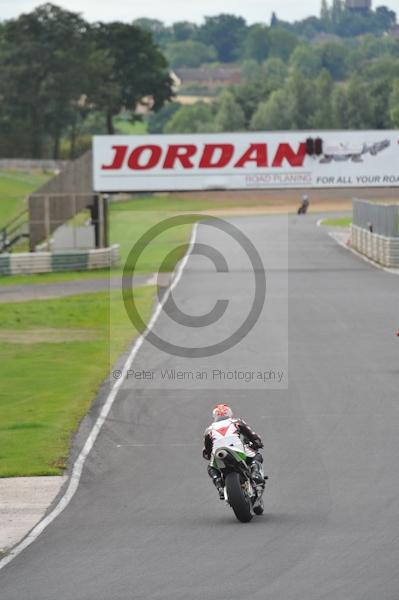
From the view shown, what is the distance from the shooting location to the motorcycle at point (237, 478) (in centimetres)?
1461

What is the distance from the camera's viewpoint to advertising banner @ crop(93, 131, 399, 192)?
182 feet

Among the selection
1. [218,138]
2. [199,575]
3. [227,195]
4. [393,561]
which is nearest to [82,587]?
[199,575]

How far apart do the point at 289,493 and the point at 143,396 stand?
8.49 meters

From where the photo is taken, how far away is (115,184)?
185 feet

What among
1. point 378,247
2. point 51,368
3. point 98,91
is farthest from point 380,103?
point 51,368

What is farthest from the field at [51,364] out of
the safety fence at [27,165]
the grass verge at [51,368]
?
the safety fence at [27,165]

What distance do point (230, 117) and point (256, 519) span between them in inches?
6076

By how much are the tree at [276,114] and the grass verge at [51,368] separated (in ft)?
374

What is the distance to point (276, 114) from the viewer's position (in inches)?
6299

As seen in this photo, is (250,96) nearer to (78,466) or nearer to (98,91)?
(98,91)

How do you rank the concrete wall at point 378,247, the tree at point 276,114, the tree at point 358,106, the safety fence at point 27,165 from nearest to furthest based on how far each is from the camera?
the concrete wall at point 378,247 → the safety fence at point 27,165 → the tree at point 358,106 → the tree at point 276,114

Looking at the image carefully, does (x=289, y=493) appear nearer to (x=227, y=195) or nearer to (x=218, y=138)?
(x=218, y=138)

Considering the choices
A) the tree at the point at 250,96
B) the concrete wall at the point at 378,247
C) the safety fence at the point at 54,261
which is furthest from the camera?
the tree at the point at 250,96

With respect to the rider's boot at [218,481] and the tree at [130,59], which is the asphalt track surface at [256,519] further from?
the tree at [130,59]
